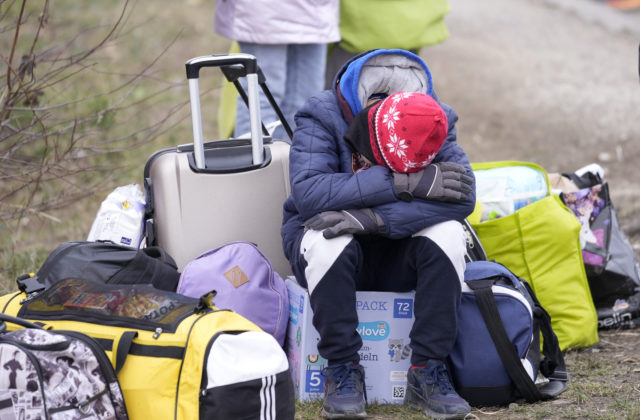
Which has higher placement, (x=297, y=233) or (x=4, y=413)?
(x=297, y=233)

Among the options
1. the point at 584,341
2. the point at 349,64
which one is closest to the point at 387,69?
the point at 349,64

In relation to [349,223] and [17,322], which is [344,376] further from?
[17,322]

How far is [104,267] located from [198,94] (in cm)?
74

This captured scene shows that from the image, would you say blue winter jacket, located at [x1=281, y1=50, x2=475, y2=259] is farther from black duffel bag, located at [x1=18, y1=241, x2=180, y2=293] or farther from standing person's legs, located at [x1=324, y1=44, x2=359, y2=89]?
standing person's legs, located at [x1=324, y1=44, x2=359, y2=89]

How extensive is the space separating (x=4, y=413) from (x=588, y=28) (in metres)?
9.19

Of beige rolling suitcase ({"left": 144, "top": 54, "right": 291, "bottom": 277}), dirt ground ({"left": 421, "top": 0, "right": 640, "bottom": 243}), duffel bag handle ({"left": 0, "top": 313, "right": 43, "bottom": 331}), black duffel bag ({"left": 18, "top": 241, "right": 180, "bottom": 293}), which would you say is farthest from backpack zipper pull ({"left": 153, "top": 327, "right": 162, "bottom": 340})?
dirt ground ({"left": 421, "top": 0, "right": 640, "bottom": 243})

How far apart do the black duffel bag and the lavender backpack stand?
9cm

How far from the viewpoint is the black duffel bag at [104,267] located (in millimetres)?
2658

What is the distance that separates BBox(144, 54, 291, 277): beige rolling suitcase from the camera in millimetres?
3037

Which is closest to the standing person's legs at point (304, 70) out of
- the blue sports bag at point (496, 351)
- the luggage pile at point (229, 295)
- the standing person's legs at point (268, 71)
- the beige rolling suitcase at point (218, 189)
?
the standing person's legs at point (268, 71)

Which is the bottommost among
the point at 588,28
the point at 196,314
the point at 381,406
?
the point at 381,406

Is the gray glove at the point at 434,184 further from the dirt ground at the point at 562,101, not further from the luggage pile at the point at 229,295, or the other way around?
the dirt ground at the point at 562,101

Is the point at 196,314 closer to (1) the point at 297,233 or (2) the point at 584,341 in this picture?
(1) the point at 297,233

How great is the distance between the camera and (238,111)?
4.00 m
